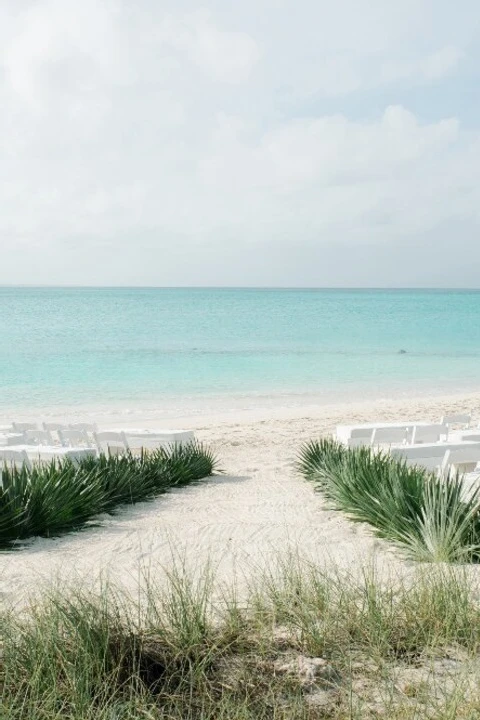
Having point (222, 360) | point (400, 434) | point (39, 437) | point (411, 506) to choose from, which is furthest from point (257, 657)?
point (222, 360)

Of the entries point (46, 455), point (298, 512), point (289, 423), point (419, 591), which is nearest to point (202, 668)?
point (419, 591)

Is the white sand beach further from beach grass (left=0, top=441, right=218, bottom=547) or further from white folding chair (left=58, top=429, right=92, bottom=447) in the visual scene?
white folding chair (left=58, top=429, right=92, bottom=447)

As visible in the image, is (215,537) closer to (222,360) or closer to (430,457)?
(430,457)

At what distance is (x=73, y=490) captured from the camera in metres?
7.85

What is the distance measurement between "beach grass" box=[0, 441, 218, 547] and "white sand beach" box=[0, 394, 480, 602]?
198 mm

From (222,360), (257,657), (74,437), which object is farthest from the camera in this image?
(222,360)

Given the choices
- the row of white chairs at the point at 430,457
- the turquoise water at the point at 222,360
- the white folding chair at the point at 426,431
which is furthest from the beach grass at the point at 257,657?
the turquoise water at the point at 222,360

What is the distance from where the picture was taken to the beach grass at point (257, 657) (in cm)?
330

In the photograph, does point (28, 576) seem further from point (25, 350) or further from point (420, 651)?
point (25, 350)

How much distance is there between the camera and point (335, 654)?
12.8 feet

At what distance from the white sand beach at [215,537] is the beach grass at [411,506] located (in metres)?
0.18

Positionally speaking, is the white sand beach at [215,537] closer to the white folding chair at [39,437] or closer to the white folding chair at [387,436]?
the white folding chair at [387,436]

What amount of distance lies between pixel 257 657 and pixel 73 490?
442 centimetres

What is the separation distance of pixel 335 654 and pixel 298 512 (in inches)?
172
